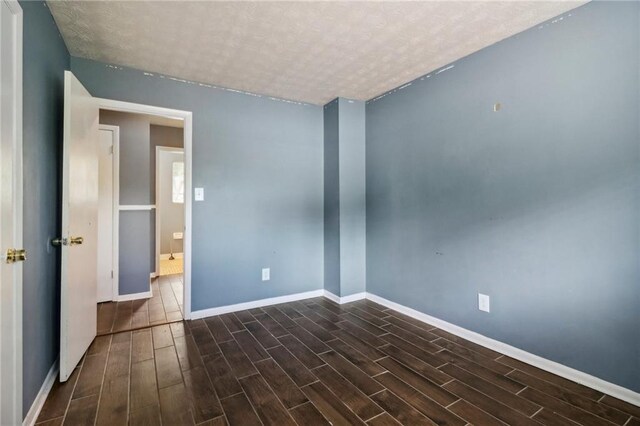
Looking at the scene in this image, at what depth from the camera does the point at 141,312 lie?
3098mm

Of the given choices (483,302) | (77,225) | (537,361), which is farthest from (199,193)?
(537,361)

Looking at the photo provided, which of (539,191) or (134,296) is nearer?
(539,191)

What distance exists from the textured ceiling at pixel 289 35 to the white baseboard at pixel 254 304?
88.8 inches

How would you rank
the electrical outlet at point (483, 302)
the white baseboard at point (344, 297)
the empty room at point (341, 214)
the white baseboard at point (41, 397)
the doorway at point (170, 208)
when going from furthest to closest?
the doorway at point (170, 208), the white baseboard at point (344, 297), the electrical outlet at point (483, 302), the empty room at point (341, 214), the white baseboard at point (41, 397)

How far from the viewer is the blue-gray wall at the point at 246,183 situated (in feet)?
9.20

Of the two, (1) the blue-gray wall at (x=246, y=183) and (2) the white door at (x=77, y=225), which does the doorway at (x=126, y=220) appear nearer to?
(1) the blue-gray wall at (x=246, y=183)

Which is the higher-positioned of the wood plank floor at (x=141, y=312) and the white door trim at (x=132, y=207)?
the white door trim at (x=132, y=207)

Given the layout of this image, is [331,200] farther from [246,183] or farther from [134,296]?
[134,296]

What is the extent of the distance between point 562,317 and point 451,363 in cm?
76

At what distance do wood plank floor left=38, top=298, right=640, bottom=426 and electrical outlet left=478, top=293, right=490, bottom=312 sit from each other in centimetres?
30

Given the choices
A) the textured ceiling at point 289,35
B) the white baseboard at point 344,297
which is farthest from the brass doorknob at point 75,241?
the white baseboard at point 344,297

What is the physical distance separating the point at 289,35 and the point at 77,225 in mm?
1948

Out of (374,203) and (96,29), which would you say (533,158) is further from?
(96,29)

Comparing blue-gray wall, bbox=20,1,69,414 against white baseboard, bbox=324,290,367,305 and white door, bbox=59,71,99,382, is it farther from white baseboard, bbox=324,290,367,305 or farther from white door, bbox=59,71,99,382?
white baseboard, bbox=324,290,367,305
